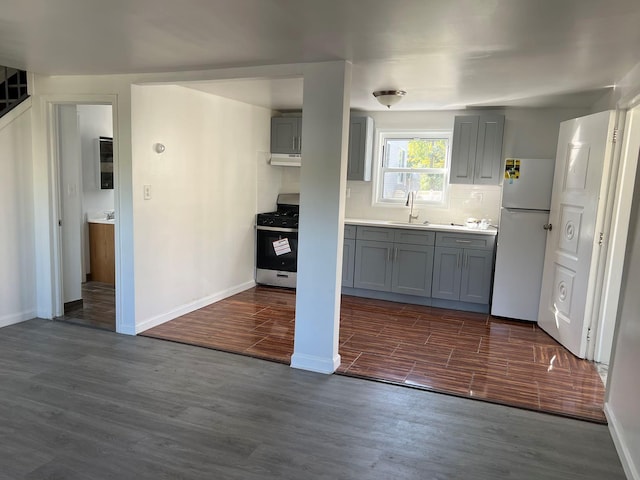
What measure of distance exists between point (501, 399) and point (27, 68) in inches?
172

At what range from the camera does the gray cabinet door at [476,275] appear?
485 cm

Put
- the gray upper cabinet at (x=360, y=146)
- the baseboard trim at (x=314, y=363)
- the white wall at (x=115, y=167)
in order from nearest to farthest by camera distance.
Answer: the baseboard trim at (x=314, y=363)
the white wall at (x=115, y=167)
the gray upper cabinet at (x=360, y=146)

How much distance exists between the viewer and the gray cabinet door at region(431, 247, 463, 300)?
16.2 feet

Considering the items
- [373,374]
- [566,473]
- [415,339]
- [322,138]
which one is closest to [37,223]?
[322,138]

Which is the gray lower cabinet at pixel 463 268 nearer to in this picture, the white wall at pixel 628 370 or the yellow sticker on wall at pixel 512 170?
the yellow sticker on wall at pixel 512 170

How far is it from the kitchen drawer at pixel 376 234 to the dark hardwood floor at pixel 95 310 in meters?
2.76

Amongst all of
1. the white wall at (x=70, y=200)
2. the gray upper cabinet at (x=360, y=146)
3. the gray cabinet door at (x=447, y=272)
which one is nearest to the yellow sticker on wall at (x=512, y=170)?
the gray cabinet door at (x=447, y=272)

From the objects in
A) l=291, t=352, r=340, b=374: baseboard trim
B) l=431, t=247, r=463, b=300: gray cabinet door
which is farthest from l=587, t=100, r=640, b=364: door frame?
l=291, t=352, r=340, b=374: baseboard trim

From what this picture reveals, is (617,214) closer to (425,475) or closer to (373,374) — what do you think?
(373,374)

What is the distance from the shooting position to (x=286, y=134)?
5.73m

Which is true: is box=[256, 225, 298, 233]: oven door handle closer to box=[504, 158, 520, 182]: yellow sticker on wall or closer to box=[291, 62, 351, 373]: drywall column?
box=[291, 62, 351, 373]: drywall column

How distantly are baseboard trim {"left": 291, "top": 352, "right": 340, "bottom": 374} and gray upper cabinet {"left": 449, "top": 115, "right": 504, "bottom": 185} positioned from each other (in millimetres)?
2809

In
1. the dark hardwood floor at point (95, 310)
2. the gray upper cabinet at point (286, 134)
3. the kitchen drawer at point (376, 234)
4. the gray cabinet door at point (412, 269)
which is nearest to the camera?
the dark hardwood floor at point (95, 310)

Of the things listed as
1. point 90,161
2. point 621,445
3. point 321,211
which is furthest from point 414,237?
point 90,161
